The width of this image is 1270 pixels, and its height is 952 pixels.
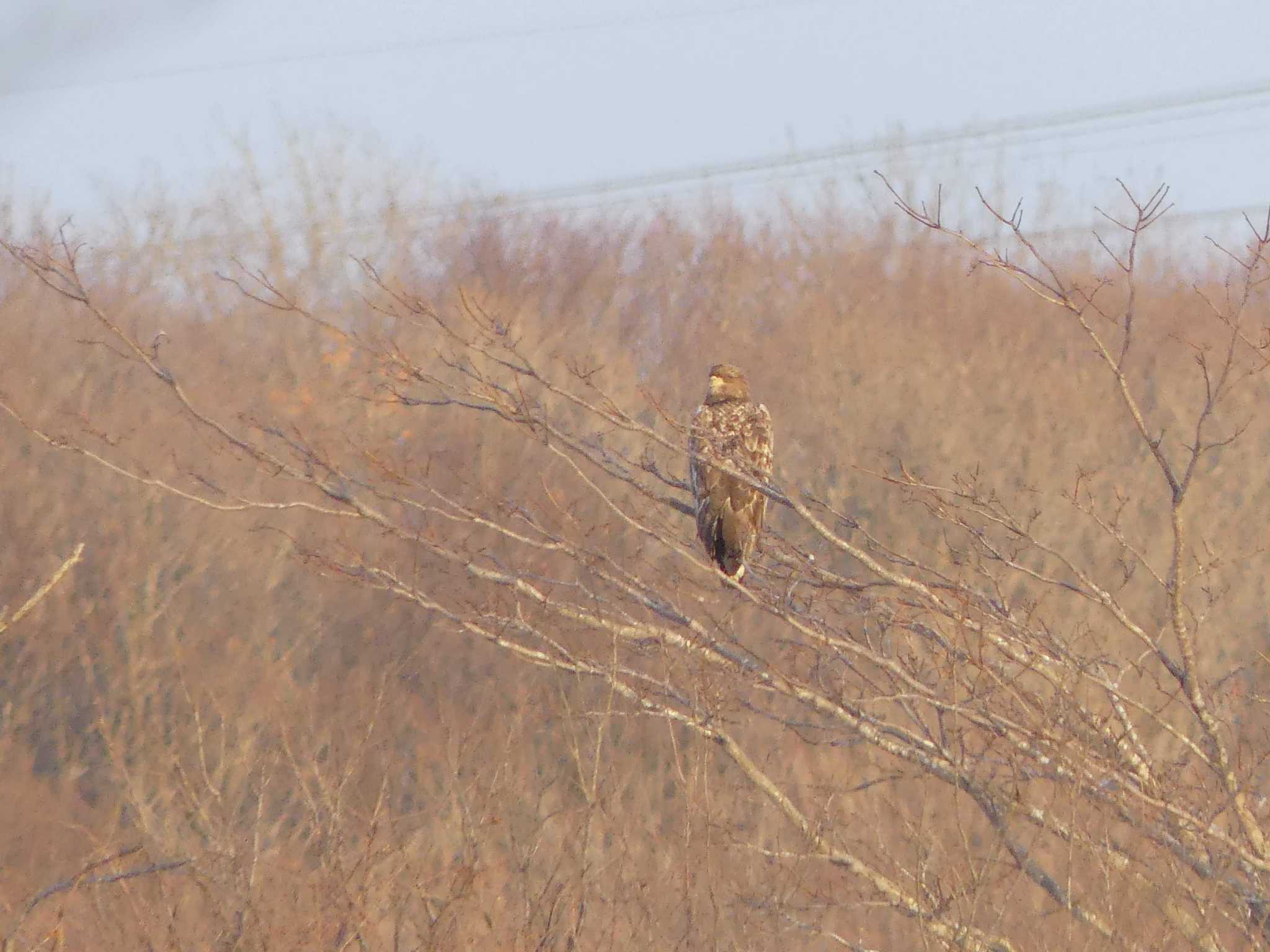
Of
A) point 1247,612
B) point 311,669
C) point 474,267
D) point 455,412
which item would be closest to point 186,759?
point 311,669

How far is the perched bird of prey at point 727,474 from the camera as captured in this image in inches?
204

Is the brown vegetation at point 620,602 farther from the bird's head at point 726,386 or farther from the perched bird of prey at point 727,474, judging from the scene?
the bird's head at point 726,386

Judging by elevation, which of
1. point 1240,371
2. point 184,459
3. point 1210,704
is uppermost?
point 1210,704

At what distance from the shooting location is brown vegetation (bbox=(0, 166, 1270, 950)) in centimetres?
402

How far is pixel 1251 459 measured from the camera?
16953 mm

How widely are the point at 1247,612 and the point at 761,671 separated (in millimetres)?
13329

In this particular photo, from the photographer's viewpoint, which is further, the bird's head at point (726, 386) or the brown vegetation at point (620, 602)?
the bird's head at point (726, 386)

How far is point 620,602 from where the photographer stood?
182 inches

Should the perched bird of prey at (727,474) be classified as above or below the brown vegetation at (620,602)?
above

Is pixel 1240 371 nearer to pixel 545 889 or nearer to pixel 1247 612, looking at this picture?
pixel 1247 612

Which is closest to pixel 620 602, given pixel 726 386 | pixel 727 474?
pixel 727 474

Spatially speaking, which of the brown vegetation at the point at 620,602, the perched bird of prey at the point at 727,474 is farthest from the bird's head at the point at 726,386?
the brown vegetation at the point at 620,602

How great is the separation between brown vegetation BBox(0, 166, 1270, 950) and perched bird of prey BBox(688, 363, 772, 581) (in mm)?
146

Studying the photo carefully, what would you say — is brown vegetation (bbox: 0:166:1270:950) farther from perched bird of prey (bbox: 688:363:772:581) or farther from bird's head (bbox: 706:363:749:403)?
bird's head (bbox: 706:363:749:403)
